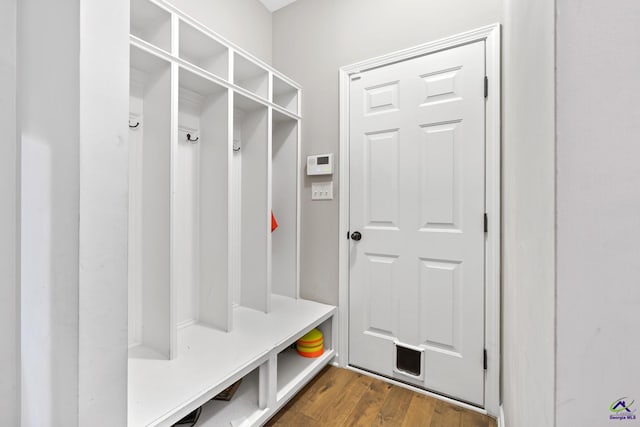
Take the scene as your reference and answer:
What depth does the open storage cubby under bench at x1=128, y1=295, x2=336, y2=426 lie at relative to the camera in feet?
3.36

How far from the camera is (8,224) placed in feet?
2.14

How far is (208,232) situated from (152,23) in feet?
3.67

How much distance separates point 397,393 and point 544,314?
1.59m

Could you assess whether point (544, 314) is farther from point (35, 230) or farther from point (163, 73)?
point (163, 73)

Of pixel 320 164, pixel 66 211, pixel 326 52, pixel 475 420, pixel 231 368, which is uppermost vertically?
pixel 326 52

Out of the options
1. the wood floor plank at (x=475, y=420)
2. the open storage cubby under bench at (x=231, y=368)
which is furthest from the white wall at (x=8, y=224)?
the wood floor plank at (x=475, y=420)

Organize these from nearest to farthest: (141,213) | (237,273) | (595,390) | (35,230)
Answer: (595,390), (35,230), (141,213), (237,273)


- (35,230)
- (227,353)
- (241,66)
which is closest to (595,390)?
(35,230)

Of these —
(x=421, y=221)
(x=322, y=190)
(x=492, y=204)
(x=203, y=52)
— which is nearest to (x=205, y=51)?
(x=203, y=52)

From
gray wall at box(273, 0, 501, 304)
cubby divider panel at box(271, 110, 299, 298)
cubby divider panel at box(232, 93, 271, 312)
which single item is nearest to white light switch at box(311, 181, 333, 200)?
gray wall at box(273, 0, 501, 304)

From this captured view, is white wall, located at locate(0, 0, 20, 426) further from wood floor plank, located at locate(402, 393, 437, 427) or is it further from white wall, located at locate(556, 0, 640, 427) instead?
wood floor plank, located at locate(402, 393, 437, 427)

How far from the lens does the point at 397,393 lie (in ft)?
5.47

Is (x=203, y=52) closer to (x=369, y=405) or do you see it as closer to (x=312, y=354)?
(x=312, y=354)

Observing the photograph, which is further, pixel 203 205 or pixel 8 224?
pixel 203 205
